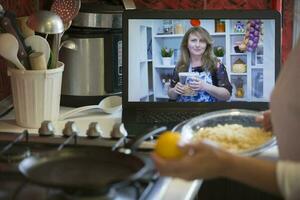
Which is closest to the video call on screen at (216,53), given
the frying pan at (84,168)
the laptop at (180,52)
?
the laptop at (180,52)

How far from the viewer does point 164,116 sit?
148cm

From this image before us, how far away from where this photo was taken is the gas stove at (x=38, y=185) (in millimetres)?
951

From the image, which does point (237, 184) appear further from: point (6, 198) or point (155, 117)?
point (6, 198)

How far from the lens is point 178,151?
893mm

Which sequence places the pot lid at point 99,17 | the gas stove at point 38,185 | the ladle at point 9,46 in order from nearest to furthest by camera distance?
the gas stove at point 38,185 → the ladle at point 9,46 → the pot lid at point 99,17

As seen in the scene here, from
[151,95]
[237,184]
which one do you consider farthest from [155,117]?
[237,184]

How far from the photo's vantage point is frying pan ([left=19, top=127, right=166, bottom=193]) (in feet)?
2.92

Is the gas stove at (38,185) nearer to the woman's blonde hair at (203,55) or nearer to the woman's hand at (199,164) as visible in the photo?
the woman's hand at (199,164)

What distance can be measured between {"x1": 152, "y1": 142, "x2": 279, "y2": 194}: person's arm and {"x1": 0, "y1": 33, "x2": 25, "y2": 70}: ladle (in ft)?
2.08

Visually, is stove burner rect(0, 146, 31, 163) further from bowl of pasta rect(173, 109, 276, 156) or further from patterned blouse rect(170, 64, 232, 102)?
patterned blouse rect(170, 64, 232, 102)

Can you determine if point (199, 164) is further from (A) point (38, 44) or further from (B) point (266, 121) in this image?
(A) point (38, 44)

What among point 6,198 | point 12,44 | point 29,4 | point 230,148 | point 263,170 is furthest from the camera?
point 29,4

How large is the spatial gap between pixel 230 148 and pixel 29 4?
92 centimetres

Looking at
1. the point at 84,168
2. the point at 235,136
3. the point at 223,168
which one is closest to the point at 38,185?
the point at 84,168
